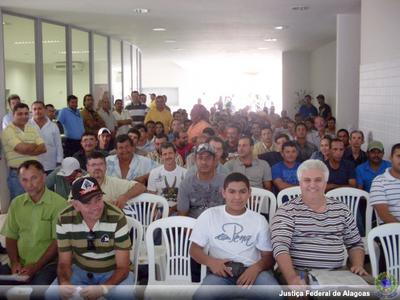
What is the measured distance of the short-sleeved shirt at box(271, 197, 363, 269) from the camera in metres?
2.91

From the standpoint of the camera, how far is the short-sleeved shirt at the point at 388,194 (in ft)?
12.3

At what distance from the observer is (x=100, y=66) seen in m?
10.9

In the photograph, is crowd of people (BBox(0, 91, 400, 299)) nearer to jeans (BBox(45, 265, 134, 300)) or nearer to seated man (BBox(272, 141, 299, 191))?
jeans (BBox(45, 265, 134, 300))

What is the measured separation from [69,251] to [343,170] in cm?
290

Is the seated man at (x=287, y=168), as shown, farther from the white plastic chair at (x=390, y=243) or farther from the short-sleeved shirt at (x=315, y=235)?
the short-sleeved shirt at (x=315, y=235)

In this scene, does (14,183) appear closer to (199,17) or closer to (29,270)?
(29,270)

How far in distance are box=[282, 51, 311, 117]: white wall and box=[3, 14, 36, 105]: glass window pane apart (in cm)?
986

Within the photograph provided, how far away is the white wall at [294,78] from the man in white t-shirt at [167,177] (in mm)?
12068

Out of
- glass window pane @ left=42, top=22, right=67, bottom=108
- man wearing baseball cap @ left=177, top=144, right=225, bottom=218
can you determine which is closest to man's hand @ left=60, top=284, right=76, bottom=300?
man wearing baseball cap @ left=177, top=144, right=225, bottom=218

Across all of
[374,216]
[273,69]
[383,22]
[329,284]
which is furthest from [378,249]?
[273,69]

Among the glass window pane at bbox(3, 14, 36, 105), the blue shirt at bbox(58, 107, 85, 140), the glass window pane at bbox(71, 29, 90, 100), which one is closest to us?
the glass window pane at bbox(3, 14, 36, 105)

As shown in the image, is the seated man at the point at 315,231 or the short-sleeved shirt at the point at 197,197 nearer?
the seated man at the point at 315,231

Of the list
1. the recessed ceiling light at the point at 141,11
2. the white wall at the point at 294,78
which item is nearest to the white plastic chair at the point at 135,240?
the recessed ceiling light at the point at 141,11

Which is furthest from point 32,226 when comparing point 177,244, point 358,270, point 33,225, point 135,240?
point 358,270
